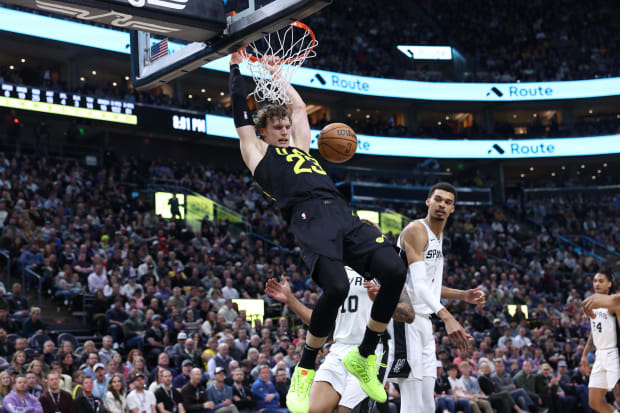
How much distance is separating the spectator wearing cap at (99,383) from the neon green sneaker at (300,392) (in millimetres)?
6373

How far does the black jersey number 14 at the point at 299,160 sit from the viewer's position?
5.27 metres

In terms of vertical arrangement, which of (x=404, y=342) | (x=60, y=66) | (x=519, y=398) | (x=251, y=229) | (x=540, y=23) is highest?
(x=540, y=23)

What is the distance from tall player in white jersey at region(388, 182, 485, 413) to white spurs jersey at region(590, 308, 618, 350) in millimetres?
3519

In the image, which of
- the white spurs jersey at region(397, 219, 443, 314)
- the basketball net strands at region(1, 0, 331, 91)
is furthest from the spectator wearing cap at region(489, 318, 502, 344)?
the basketball net strands at region(1, 0, 331, 91)

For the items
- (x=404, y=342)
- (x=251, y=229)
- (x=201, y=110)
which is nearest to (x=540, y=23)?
(x=201, y=110)

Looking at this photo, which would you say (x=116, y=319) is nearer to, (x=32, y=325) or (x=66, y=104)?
(x=32, y=325)

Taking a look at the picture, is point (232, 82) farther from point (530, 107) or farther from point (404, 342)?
point (530, 107)

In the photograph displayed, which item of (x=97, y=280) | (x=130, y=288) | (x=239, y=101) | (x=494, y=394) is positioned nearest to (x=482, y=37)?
(x=494, y=394)

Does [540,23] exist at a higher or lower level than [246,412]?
higher

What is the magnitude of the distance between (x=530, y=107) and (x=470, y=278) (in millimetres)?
17395

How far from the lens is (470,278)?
78.9 ft

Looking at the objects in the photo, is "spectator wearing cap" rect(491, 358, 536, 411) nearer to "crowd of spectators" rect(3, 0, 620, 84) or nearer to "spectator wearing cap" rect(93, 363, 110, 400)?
"spectator wearing cap" rect(93, 363, 110, 400)

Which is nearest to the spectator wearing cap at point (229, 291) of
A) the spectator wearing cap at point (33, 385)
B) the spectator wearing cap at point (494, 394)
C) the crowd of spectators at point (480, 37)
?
the spectator wearing cap at point (494, 394)

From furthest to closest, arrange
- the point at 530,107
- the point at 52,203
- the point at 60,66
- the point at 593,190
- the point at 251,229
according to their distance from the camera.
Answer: the point at 530,107 < the point at 593,190 < the point at 60,66 < the point at 251,229 < the point at 52,203
